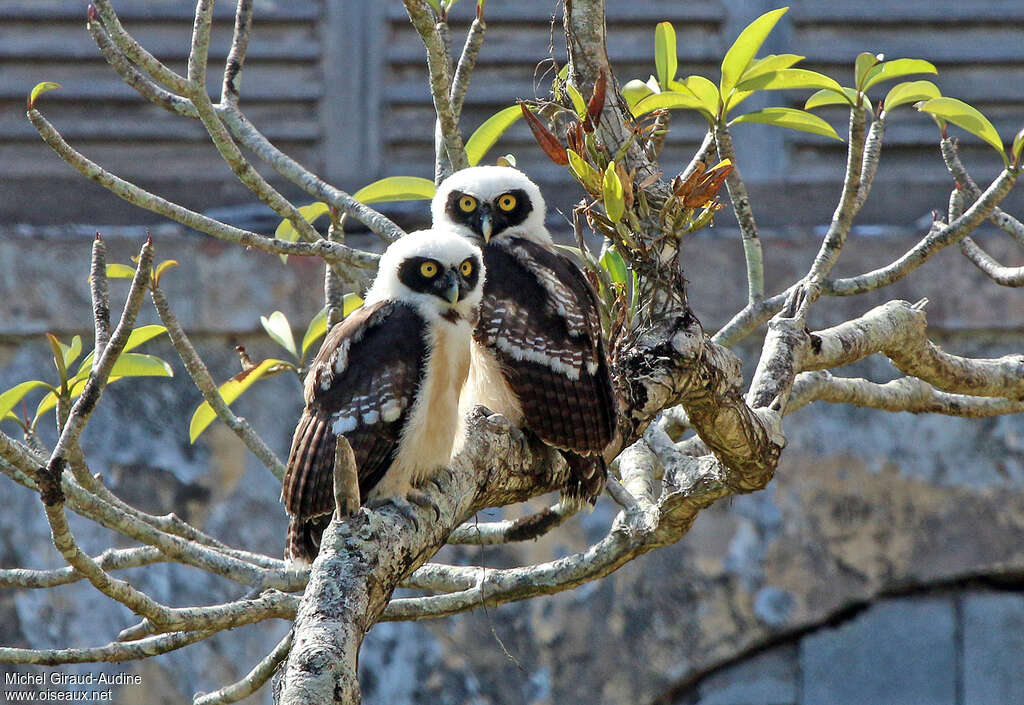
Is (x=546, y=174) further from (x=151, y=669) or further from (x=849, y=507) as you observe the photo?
(x=151, y=669)

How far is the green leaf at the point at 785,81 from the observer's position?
8.81ft

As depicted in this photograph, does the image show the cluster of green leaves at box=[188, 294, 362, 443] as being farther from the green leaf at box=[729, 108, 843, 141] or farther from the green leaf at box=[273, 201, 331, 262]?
the green leaf at box=[729, 108, 843, 141]

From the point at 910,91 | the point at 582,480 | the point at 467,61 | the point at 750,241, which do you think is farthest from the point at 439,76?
the point at 910,91

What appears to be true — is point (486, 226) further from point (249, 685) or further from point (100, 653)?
point (100, 653)

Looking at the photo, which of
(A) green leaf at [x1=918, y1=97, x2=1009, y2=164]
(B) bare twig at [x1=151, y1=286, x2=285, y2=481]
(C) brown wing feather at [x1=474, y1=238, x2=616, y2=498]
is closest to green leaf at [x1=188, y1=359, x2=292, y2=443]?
(B) bare twig at [x1=151, y1=286, x2=285, y2=481]

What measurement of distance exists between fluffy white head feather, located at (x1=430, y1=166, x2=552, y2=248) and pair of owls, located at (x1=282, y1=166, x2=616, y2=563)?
6 centimetres

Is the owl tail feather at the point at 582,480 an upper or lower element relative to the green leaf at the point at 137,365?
lower

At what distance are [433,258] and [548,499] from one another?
214 cm

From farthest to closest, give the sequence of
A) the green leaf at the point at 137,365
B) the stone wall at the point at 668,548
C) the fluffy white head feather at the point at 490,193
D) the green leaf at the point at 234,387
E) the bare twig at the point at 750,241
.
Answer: the stone wall at the point at 668,548 < the fluffy white head feather at the point at 490,193 < the green leaf at the point at 234,387 < the bare twig at the point at 750,241 < the green leaf at the point at 137,365

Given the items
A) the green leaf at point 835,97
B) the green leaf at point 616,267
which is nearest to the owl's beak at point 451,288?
the green leaf at point 616,267

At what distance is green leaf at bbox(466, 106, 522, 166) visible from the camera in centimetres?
306

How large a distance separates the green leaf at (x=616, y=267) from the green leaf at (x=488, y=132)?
1.73ft

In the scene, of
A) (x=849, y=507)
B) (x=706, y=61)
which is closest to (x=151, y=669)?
(x=849, y=507)

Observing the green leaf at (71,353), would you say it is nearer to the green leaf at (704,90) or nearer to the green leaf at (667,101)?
the green leaf at (667,101)
